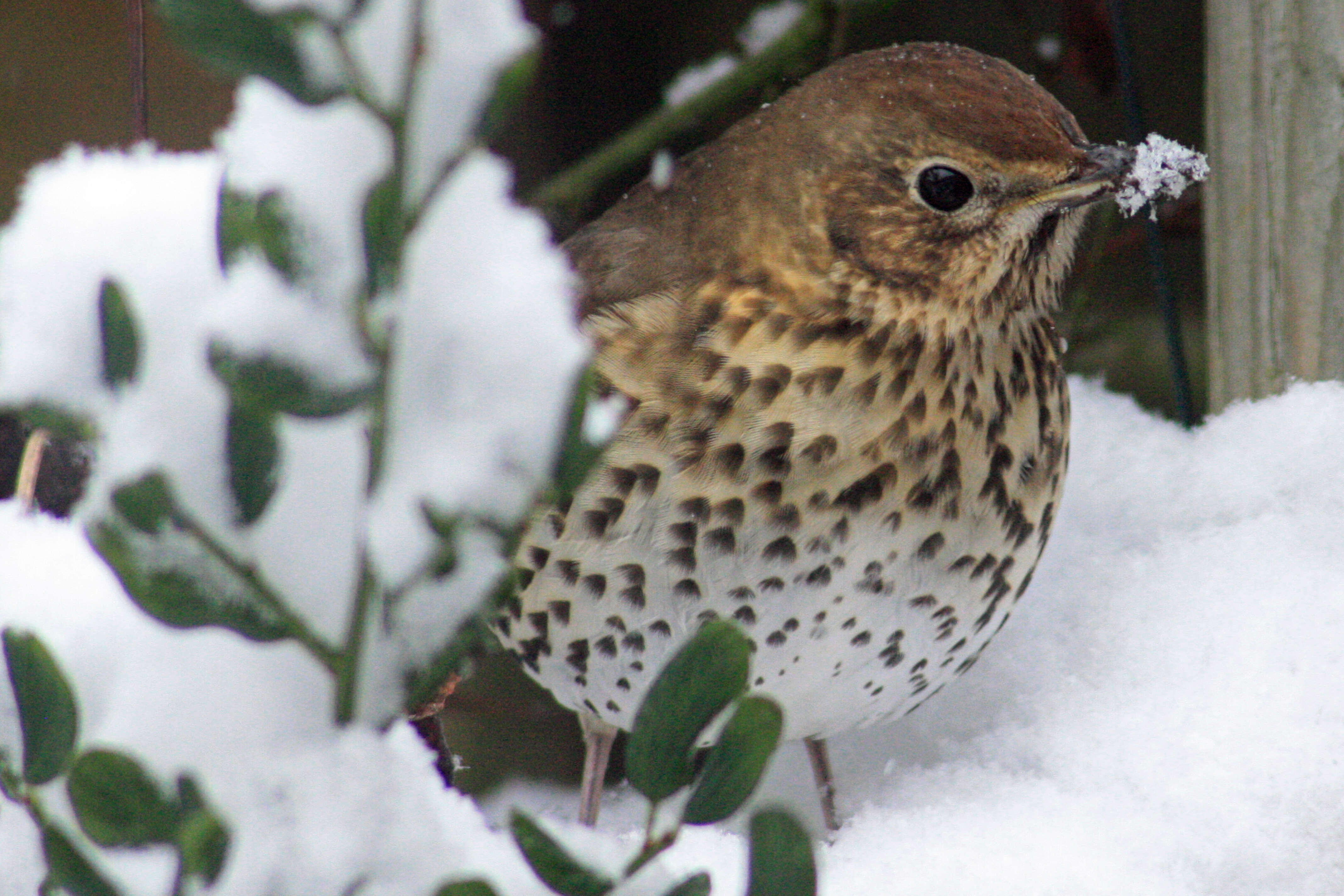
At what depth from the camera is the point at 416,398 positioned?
0.29m

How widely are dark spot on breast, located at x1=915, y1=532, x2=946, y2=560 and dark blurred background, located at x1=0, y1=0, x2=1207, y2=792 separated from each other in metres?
0.54

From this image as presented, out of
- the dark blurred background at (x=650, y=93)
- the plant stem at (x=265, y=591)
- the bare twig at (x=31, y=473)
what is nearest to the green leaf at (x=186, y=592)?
the plant stem at (x=265, y=591)

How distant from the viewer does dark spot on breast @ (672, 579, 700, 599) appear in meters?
0.74

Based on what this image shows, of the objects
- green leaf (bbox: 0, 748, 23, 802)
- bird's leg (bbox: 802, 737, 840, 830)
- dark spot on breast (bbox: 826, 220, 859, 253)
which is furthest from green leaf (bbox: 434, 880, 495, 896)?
bird's leg (bbox: 802, 737, 840, 830)

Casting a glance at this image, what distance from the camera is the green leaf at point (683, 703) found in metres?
0.32

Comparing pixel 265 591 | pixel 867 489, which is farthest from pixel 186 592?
pixel 867 489

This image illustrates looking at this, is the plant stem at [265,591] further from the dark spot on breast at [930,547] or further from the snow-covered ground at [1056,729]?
the dark spot on breast at [930,547]

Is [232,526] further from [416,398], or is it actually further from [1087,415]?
[1087,415]

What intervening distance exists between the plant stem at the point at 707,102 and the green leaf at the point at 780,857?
0.94 meters

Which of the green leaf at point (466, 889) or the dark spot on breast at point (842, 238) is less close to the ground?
the green leaf at point (466, 889)

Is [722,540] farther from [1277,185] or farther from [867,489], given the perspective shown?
[1277,185]

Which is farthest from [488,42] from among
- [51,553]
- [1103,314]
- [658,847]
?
[1103,314]

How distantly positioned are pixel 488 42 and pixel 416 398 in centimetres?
7

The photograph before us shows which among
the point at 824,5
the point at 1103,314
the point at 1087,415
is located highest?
the point at 824,5
